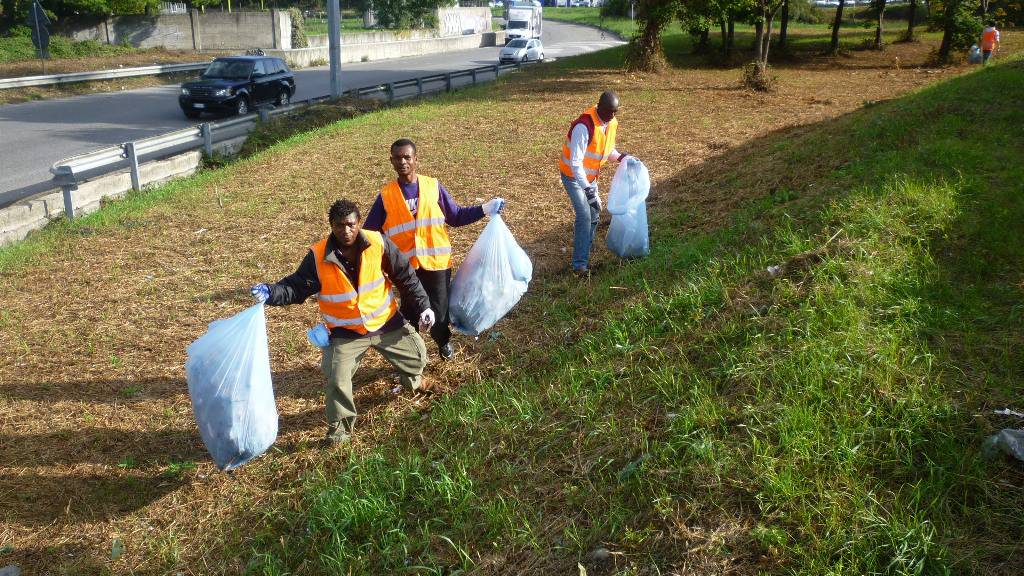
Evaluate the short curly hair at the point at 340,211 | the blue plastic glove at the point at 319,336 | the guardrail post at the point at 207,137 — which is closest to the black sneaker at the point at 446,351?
the blue plastic glove at the point at 319,336

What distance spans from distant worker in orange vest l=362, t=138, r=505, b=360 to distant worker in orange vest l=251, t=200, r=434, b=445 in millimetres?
291

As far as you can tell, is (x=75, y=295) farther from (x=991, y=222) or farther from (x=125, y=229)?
(x=991, y=222)

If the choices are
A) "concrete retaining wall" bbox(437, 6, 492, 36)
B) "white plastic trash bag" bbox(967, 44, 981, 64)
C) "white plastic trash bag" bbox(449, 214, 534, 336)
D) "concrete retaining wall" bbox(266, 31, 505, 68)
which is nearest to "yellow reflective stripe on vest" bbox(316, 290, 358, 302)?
"white plastic trash bag" bbox(449, 214, 534, 336)

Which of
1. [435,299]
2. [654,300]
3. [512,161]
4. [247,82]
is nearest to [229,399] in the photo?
[435,299]

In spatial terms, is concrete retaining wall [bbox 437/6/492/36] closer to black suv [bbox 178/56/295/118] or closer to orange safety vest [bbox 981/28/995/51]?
black suv [bbox 178/56/295/118]

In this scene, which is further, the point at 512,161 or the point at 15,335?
the point at 512,161

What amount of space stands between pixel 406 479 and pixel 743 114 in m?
13.2

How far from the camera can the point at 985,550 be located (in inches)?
113

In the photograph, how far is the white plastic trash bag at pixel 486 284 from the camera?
5.29 metres

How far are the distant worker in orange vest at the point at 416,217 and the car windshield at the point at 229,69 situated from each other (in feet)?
53.5

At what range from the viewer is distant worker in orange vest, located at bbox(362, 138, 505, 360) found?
5039mm

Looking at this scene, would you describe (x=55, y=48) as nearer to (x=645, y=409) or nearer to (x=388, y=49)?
(x=388, y=49)

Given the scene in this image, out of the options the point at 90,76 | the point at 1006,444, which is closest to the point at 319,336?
the point at 1006,444

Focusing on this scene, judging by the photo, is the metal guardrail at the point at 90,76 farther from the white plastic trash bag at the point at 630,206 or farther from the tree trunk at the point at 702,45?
the white plastic trash bag at the point at 630,206
